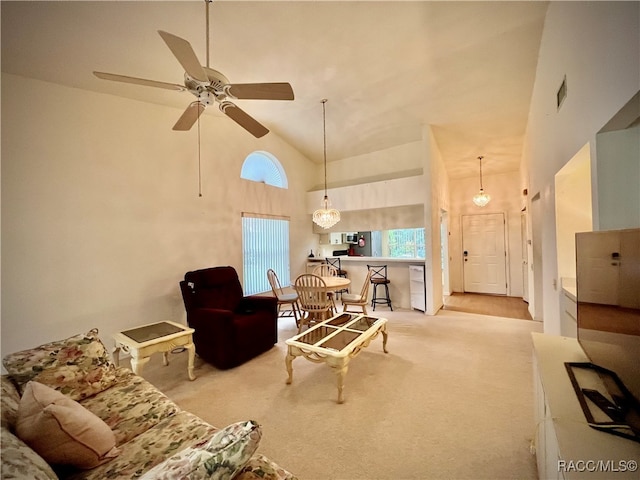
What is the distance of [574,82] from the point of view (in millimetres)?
2057

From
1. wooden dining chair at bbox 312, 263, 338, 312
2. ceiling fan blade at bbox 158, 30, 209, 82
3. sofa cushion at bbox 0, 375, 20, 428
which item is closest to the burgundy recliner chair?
wooden dining chair at bbox 312, 263, 338, 312

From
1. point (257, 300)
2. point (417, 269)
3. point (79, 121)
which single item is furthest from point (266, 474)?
point (417, 269)

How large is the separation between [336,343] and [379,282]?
2.96m

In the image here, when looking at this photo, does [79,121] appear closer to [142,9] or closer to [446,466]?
[142,9]

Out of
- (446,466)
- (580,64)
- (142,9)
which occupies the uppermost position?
(142,9)

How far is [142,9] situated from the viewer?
2146 millimetres

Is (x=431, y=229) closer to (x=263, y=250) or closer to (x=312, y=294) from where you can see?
(x=312, y=294)

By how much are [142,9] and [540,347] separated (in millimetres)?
3859

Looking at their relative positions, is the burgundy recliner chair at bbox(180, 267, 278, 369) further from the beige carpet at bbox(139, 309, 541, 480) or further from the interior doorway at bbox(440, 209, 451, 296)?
the interior doorway at bbox(440, 209, 451, 296)

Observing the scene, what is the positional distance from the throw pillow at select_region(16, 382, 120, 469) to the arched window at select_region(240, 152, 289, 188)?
4183 millimetres

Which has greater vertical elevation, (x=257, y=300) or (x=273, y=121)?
(x=273, y=121)

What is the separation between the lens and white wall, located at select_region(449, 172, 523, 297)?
20.3 feet

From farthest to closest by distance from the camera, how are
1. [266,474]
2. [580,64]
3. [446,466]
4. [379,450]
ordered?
[580,64], [379,450], [446,466], [266,474]

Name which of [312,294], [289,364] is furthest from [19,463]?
[312,294]
